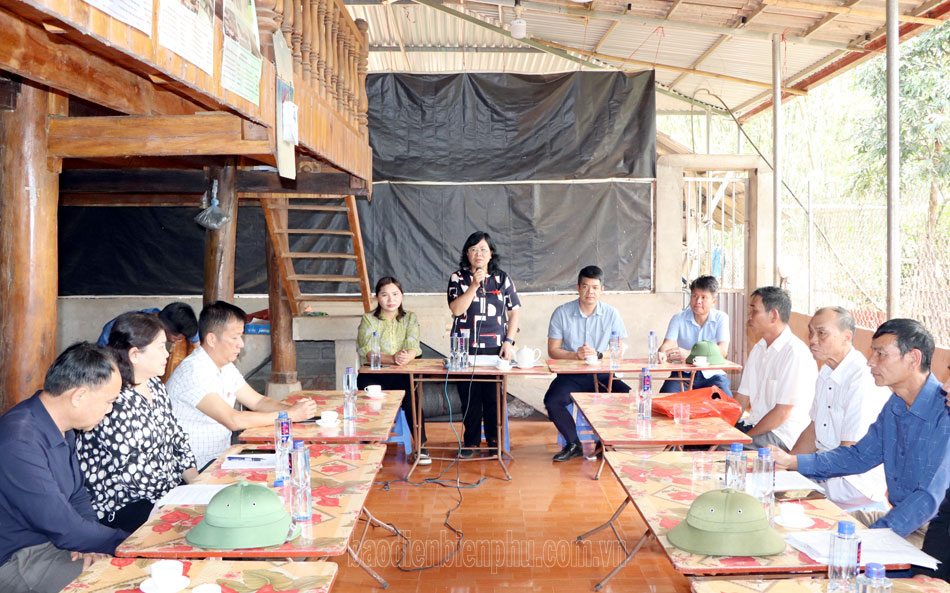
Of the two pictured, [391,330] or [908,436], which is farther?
[391,330]

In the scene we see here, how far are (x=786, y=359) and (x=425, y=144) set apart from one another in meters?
4.87

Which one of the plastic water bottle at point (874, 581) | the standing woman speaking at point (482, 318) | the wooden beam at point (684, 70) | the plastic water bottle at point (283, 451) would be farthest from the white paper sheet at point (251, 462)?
the wooden beam at point (684, 70)

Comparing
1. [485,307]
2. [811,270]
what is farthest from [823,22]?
[485,307]

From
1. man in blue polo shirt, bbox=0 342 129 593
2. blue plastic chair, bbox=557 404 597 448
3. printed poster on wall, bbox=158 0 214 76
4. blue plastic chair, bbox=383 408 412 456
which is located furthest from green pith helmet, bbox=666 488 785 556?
blue plastic chair, bbox=383 408 412 456

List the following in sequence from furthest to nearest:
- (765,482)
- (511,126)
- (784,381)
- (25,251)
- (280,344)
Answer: (511,126), (280,344), (784,381), (25,251), (765,482)

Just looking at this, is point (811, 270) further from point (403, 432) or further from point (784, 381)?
point (403, 432)

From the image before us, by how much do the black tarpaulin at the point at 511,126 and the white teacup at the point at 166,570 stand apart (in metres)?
6.41

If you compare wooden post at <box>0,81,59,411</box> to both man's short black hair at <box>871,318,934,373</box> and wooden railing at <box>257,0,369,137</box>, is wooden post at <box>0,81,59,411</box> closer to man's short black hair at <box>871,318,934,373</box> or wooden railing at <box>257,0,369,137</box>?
wooden railing at <box>257,0,369,137</box>

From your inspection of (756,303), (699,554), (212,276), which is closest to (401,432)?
(212,276)

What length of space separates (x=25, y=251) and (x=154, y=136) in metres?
0.83

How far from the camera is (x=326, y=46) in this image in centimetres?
464

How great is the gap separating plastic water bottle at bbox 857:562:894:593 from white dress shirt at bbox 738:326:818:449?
232 cm

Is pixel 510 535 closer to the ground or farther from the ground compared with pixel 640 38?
closer to the ground

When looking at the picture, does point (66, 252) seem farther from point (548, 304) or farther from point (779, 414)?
point (779, 414)
